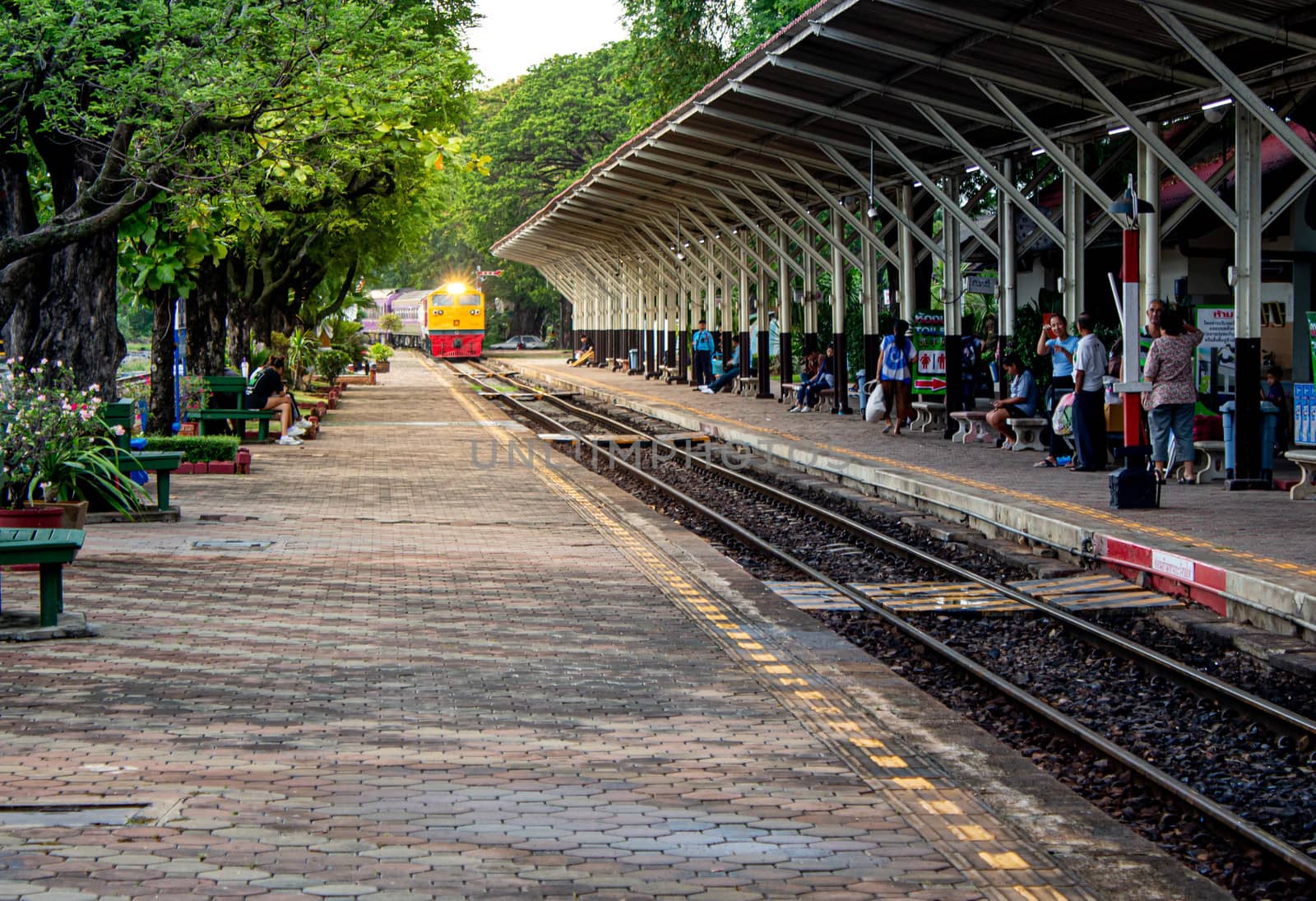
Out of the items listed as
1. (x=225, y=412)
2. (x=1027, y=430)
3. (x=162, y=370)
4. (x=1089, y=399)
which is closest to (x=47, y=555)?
(x=1089, y=399)

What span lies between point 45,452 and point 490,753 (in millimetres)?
6723

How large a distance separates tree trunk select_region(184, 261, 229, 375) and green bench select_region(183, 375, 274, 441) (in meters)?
0.92

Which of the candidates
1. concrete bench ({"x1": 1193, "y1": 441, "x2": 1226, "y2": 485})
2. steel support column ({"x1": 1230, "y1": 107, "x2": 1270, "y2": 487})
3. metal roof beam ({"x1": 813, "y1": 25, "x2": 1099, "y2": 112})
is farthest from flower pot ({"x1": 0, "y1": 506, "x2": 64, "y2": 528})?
concrete bench ({"x1": 1193, "y1": 441, "x2": 1226, "y2": 485})

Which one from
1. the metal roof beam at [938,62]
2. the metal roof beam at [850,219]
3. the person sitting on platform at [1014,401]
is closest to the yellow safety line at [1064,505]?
the person sitting on platform at [1014,401]

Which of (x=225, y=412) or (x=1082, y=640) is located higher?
(x=225, y=412)

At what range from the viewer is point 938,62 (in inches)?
674

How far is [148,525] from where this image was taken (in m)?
13.5

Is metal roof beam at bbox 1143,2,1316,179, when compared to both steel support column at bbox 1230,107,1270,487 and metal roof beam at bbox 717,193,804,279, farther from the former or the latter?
metal roof beam at bbox 717,193,804,279

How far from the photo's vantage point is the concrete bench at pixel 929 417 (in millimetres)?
23453

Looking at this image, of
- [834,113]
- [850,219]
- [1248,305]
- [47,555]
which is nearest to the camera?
[47,555]

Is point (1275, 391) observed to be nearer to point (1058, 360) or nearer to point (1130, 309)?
point (1058, 360)

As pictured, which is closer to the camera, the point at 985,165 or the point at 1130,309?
the point at 1130,309

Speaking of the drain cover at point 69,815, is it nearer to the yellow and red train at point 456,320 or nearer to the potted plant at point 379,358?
the potted plant at point 379,358

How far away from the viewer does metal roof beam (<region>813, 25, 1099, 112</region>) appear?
16.9 m
